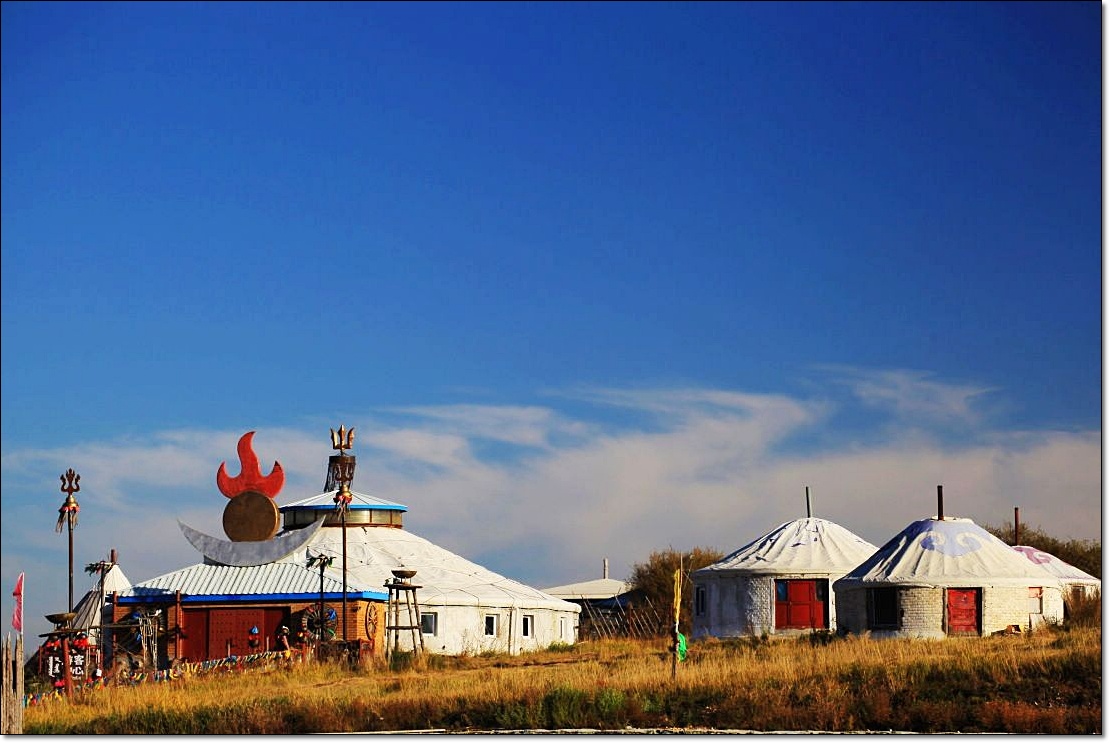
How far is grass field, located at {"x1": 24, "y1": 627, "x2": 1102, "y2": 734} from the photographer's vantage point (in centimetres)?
2230

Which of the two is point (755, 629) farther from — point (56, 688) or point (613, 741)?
point (613, 741)

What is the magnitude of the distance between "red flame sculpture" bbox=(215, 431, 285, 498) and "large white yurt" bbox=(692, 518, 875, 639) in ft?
39.4

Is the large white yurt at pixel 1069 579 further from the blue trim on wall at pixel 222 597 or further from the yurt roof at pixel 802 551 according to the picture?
the blue trim on wall at pixel 222 597

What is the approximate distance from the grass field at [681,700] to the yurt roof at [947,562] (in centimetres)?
674

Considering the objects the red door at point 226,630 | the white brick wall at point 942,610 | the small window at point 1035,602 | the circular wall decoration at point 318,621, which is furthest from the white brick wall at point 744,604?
the red door at point 226,630

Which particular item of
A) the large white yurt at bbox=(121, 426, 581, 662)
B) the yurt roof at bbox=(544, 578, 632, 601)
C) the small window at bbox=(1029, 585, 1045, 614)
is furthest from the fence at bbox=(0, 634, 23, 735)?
the yurt roof at bbox=(544, 578, 632, 601)

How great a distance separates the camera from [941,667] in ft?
84.6

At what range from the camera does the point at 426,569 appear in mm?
44312

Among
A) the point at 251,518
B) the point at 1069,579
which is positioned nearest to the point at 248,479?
the point at 251,518

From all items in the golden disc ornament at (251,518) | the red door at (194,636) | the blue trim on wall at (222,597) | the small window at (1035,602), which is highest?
the golden disc ornament at (251,518)

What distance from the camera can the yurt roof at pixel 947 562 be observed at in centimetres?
3616

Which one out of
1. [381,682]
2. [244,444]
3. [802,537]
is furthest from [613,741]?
[802,537]

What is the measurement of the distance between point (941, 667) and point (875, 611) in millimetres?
11083

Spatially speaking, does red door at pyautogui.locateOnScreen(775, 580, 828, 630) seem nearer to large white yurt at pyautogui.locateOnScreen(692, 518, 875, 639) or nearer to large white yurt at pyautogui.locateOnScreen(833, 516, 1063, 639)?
large white yurt at pyautogui.locateOnScreen(692, 518, 875, 639)
